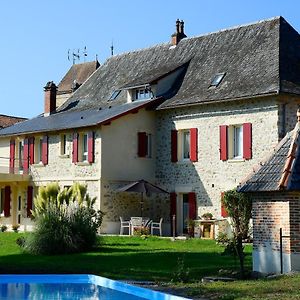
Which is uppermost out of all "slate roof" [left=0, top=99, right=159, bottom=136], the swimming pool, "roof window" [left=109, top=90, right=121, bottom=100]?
"roof window" [left=109, top=90, right=121, bottom=100]

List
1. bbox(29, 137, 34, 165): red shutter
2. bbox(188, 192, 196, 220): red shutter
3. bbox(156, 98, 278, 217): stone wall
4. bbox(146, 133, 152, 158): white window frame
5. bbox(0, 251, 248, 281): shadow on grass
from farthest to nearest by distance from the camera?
1. bbox(29, 137, 34, 165): red shutter
2. bbox(146, 133, 152, 158): white window frame
3. bbox(188, 192, 196, 220): red shutter
4. bbox(156, 98, 278, 217): stone wall
5. bbox(0, 251, 248, 281): shadow on grass

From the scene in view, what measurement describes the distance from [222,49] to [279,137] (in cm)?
657

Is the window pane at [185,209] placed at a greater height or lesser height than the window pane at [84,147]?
lesser

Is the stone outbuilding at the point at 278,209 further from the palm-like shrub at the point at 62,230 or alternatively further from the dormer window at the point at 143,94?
the dormer window at the point at 143,94

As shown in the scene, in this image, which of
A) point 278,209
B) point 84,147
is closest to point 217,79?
point 84,147

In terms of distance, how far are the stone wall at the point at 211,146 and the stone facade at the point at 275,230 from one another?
10.6 m

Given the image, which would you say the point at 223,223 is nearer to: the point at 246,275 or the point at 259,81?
the point at 259,81

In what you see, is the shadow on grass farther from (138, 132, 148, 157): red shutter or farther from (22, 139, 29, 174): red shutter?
(22, 139, 29, 174): red shutter

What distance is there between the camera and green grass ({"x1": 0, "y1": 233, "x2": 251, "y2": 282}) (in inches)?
587

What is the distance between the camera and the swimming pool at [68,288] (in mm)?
12580

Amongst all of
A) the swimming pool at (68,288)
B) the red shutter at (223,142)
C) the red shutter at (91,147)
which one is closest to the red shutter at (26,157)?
the red shutter at (91,147)

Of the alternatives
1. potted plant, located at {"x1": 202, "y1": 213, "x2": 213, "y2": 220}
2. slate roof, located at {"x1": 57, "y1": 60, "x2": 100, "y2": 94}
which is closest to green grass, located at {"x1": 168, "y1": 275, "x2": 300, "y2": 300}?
potted plant, located at {"x1": 202, "y1": 213, "x2": 213, "y2": 220}

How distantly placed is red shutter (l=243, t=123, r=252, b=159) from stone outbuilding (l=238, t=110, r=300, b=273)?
1058cm

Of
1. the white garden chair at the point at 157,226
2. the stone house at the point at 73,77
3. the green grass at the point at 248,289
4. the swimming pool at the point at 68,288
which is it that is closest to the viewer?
the green grass at the point at 248,289
